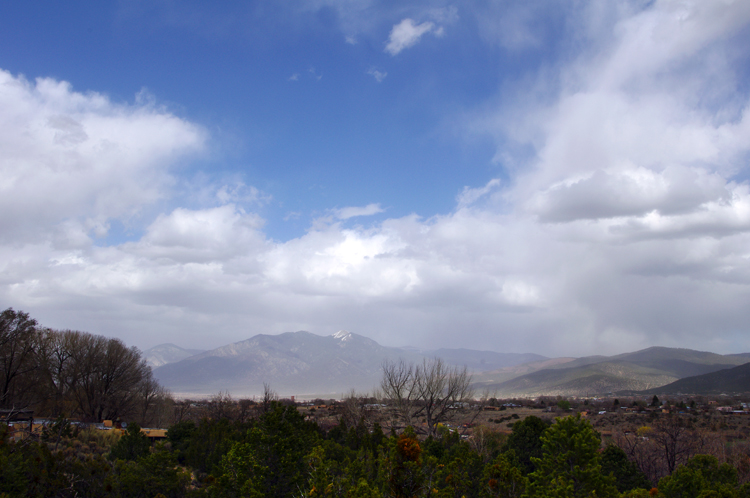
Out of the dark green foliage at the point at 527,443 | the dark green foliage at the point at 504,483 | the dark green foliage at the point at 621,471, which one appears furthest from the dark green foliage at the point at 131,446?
the dark green foliage at the point at 621,471

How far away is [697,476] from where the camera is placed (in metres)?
13.8

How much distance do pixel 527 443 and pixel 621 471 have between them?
186 inches

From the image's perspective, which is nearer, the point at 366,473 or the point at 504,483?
the point at 504,483

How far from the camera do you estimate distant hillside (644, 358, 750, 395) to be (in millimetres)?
145625

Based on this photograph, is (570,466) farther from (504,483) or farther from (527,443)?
(527,443)

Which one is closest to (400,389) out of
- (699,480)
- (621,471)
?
(621,471)

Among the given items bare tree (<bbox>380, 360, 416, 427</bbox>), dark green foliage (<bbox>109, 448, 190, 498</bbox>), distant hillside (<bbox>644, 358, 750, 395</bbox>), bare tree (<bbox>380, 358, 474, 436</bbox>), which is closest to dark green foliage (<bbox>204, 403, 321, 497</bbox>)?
dark green foliage (<bbox>109, 448, 190, 498</bbox>)

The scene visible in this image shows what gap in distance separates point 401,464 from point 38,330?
57800 mm

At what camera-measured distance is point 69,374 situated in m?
53.5

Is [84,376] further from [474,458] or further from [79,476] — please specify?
[474,458]

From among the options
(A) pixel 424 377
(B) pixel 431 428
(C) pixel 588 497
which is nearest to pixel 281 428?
(C) pixel 588 497

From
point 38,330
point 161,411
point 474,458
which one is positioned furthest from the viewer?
point 161,411

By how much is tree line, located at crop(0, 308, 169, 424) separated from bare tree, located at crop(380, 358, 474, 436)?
33734 millimetres

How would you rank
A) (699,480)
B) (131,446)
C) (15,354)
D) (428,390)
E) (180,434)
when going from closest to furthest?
1. (699,480)
2. (131,446)
3. (180,434)
4. (15,354)
5. (428,390)
